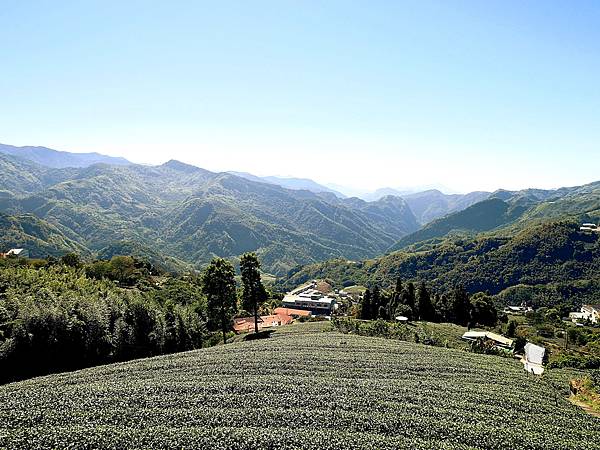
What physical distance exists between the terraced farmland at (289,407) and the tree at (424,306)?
44580 millimetres

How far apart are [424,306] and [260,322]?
35.4 metres

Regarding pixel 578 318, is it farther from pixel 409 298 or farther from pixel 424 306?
pixel 409 298

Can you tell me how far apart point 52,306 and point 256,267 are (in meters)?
26.1

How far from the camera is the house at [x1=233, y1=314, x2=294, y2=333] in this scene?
66.9 metres

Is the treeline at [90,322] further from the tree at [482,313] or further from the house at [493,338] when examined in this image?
the tree at [482,313]

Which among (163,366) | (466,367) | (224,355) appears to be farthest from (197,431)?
(466,367)

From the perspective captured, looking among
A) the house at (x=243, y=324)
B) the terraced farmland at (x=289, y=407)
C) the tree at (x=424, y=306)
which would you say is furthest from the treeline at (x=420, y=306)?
the terraced farmland at (x=289, y=407)

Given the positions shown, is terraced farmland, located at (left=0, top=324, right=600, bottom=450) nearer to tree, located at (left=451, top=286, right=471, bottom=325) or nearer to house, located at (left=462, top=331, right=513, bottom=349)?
house, located at (left=462, top=331, right=513, bottom=349)

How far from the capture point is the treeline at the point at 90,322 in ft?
110

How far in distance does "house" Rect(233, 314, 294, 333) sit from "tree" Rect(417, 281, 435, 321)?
27.3 m

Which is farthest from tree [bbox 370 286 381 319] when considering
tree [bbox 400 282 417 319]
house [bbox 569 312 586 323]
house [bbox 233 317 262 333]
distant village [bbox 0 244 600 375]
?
house [bbox 569 312 586 323]

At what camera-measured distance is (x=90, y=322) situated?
123ft

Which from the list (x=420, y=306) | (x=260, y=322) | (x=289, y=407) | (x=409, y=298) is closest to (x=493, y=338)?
(x=420, y=306)

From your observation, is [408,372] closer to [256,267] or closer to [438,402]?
[438,402]
